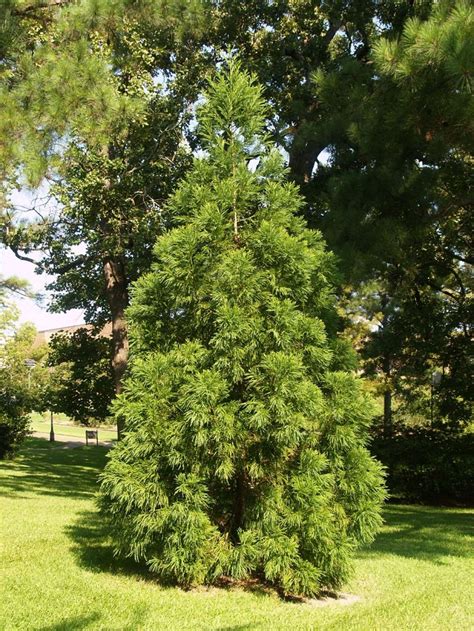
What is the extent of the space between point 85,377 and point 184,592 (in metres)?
13.5

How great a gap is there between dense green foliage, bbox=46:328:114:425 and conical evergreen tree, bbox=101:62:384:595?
12.6 meters

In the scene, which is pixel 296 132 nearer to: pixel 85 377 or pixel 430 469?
pixel 430 469

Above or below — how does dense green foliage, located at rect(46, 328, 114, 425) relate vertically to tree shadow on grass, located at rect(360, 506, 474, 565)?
above

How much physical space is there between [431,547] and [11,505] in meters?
6.22

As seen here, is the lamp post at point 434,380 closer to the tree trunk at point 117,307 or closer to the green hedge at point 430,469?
the green hedge at point 430,469

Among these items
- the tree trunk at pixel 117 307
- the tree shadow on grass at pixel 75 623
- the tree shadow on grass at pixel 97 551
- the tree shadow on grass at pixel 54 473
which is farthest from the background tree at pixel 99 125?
the tree shadow on grass at pixel 75 623

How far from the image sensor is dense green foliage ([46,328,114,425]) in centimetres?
1758

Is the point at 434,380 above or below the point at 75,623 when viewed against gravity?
above

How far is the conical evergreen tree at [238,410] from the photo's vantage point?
4.78 metres

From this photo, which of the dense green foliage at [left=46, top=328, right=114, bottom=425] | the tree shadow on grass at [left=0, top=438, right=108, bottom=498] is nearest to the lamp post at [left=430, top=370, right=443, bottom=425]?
the tree shadow on grass at [left=0, top=438, right=108, bottom=498]

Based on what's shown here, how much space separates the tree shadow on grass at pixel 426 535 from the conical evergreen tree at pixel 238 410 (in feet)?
7.64

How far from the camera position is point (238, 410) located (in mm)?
4992

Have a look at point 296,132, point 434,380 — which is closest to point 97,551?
point 296,132

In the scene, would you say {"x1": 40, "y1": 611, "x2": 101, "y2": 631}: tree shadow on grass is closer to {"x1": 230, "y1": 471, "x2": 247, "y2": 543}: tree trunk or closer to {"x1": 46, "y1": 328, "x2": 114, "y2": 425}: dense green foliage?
{"x1": 230, "y1": 471, "x2": 247, "y2": 543}: tree trunk
